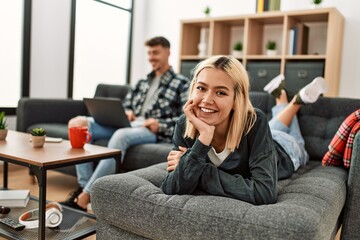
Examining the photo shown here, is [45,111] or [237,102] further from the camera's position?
[45,111]

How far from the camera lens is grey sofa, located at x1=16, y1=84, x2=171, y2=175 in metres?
2.22

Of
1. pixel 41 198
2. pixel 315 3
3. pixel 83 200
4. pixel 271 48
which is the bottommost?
pixel 83 200

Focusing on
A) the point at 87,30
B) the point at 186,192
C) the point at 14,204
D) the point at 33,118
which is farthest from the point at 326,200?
the point at 87,30

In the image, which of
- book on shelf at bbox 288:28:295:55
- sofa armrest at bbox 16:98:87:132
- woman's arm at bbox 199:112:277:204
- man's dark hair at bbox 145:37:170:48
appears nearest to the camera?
woman's arm at bbox 199:112:277:204

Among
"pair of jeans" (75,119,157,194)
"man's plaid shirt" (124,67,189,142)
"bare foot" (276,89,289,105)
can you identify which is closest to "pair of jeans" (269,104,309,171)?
"bare foot" (276,89,289,105)

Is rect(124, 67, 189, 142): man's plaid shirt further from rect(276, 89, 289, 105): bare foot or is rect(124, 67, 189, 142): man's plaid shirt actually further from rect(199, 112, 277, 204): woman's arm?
rect(199, 112, 277, 204): woman's arm

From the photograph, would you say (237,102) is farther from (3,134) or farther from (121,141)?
(3,134)

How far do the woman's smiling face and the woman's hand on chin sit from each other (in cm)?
1

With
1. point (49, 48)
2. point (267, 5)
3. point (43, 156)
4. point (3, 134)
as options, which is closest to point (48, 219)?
point (43, 156)

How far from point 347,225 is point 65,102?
2335 millimetres

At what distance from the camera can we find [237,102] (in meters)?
1.24

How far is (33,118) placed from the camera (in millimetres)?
2785

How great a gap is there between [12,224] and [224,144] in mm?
930

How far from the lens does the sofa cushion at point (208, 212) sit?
97 cm
